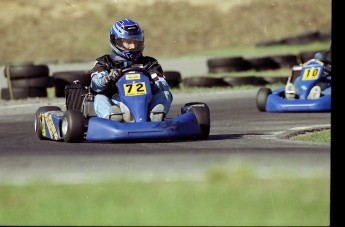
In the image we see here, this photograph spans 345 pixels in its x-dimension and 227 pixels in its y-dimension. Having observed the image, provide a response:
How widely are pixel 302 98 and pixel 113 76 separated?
14.6ft

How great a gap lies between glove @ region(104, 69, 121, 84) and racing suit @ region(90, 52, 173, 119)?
45mm

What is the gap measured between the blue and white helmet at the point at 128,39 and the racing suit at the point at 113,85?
0.18ft

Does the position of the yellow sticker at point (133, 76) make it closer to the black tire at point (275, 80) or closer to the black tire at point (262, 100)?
the black tire at point (262, 100)

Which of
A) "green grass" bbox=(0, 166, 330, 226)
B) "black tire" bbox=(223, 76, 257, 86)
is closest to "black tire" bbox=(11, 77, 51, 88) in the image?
"black tire" bbox=(223, 76, 257, 86)

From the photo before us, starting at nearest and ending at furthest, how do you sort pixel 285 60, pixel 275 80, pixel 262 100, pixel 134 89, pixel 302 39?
pixel 134 89 < pixel 262 100 < pixel 275 80 < pixel 285 60 < pixel 302 39

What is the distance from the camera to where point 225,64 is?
21.2 metres

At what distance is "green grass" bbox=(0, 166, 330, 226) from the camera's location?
18.7 feet

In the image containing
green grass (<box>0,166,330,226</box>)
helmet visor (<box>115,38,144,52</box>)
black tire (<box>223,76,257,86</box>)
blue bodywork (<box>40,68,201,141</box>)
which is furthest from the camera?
black tire (<box>223,76,257,86</box>)

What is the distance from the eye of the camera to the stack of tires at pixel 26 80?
16.5 meters

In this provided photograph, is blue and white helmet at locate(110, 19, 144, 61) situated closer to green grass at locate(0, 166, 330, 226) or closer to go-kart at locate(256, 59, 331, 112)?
green grass at locate(0, 166, 330, 226)

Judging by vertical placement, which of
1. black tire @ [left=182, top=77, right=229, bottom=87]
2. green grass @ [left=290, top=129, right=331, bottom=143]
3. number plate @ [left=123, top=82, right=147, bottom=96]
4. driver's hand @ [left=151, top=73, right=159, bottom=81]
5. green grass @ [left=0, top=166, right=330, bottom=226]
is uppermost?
driver's hand @ [left=151, top=73, right=159, bottom=81]

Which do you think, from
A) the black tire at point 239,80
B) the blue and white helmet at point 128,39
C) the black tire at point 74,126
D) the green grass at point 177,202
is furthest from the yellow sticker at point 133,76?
the black tire at point 239,80

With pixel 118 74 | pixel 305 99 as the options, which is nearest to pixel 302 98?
pixel 305 99

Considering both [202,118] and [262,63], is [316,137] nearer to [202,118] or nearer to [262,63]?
[202,118]
